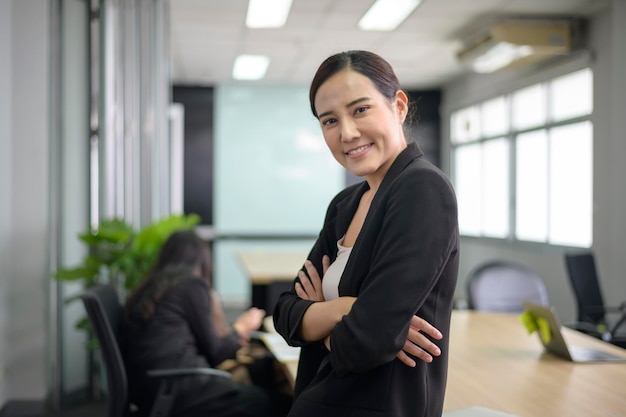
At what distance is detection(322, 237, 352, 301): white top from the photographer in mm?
1537

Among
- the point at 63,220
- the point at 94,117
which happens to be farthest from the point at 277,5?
the point at 63,220

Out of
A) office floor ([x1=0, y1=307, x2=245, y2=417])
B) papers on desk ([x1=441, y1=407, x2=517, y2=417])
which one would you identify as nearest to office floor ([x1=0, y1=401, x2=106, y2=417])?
office floor ([x1=0, y1=307, x2=245, y2=417])

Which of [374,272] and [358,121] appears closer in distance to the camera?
[374,272]

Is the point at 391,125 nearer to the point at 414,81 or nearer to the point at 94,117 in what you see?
the point at 94,117

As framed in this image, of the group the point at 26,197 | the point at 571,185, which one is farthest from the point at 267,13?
the point at 571,185

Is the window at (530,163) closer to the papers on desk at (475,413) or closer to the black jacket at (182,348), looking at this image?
the black jacket at (182,348)

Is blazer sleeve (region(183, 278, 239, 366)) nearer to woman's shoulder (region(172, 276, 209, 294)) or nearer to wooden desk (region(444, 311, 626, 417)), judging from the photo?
woman's shoulder (region(172, 276, 209, 294))

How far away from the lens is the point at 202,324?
304 centimetres

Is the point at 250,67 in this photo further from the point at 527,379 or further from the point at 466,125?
the point at 527,379

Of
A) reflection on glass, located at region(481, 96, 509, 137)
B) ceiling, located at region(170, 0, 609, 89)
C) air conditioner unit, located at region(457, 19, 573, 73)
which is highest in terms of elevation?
ceiling, located at region(170, 0, 609, 89)

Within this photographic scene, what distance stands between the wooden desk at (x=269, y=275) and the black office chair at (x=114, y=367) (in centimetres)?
246

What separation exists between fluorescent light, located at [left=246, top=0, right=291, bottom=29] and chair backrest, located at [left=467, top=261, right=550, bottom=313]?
Result: 3162 millimetres

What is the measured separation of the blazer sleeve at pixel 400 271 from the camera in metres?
1.27

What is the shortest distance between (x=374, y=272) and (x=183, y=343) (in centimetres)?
182
